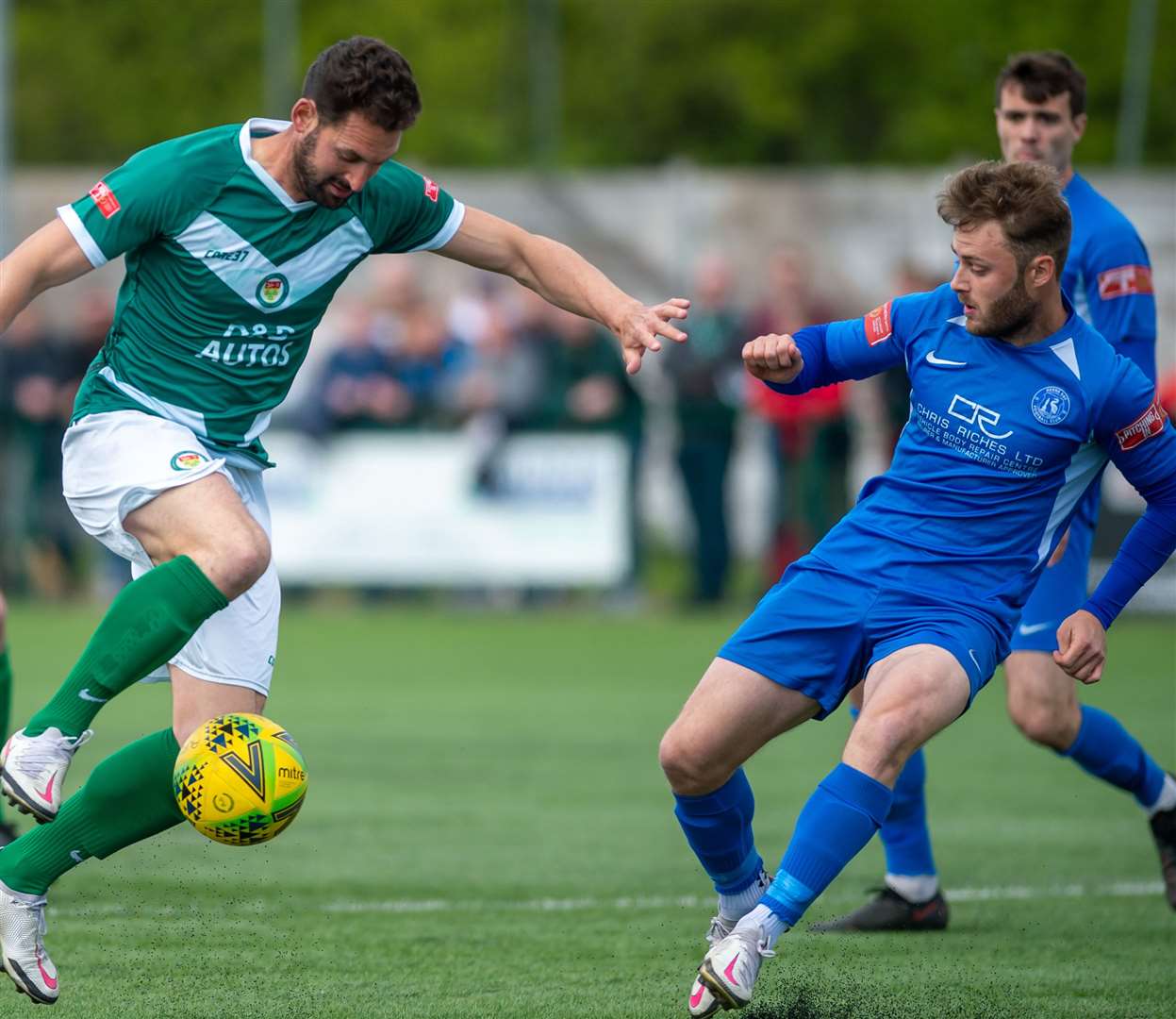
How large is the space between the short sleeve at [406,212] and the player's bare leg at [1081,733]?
2432 millimetres

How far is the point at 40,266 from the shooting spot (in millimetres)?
5125

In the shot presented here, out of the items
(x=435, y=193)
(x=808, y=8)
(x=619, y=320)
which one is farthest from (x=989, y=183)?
(x=808, y=8)

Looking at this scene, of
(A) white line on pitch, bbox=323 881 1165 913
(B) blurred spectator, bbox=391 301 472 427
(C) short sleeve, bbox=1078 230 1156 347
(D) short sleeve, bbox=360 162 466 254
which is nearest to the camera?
(D) short sleeve, bbox=360 162 466 254

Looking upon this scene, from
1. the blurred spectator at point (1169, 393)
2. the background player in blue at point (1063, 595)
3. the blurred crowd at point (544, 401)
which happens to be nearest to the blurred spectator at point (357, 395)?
the blurred crowd at point (544, 401)

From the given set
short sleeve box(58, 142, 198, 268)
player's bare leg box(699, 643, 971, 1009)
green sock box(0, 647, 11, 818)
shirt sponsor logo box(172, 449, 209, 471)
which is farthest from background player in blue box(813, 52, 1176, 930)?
green sock box(0, 647, 11, 818)

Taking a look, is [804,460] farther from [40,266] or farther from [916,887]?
[40,266]

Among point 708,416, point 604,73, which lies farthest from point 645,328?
point 604,73

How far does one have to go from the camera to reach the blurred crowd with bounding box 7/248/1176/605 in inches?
631

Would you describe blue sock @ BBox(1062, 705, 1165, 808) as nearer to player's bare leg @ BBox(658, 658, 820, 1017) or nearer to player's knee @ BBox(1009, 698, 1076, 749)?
player's knee @ BBox(1009, 698, 1076, 749)

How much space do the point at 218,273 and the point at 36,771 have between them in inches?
57.4

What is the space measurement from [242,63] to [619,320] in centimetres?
3664

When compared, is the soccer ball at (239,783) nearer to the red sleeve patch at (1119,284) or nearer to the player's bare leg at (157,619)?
the player's bare leg at (157,619)

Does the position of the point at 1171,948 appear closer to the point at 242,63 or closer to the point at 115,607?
the point at 115,607

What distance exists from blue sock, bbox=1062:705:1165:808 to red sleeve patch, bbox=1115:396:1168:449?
1.58m
